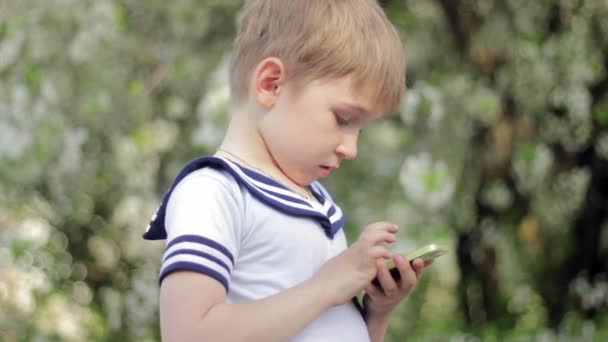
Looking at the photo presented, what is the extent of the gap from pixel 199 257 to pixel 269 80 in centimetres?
26

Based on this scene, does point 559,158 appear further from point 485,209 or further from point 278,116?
point 278,116

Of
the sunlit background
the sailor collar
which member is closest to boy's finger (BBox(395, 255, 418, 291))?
the sailor collar

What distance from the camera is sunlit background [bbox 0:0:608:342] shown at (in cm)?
321

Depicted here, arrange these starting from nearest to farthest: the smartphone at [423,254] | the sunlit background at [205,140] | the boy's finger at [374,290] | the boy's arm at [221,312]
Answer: the boy's arm at [221,312]
the smartphone at [423,254]
the boy's finger at [374,290]
the sunlit background at [205,140]

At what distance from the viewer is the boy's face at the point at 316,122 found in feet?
4.40

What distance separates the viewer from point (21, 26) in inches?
128

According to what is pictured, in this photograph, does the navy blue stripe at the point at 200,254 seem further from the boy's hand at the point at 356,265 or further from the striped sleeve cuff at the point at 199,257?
the boy's hand at the point at 356,265

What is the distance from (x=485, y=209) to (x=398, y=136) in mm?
914

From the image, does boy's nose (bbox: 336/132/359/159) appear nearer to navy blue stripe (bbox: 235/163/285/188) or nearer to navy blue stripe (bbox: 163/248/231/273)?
navy blue stripe (bbox: 235/163/285/188)

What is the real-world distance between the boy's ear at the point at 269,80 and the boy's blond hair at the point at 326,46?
11mm

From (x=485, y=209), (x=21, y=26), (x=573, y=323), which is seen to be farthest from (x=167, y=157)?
(x=573, y=323)

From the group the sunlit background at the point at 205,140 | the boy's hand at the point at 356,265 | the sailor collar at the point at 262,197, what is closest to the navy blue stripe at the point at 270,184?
the sailor collar at the point at 262,197

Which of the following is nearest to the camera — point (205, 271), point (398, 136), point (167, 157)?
point (205, 271)

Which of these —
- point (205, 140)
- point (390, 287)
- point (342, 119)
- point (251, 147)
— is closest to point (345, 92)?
point (342, 119)
